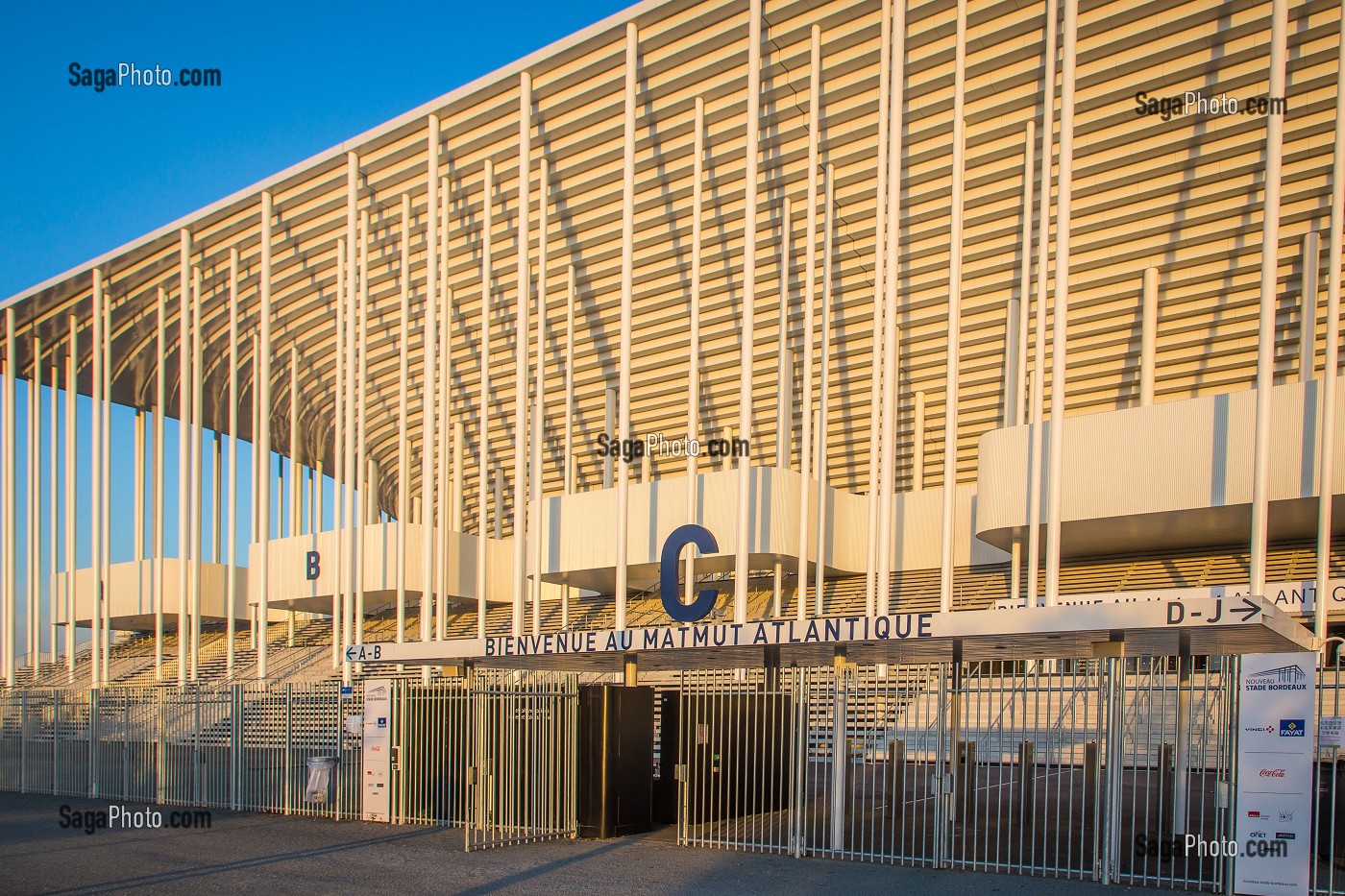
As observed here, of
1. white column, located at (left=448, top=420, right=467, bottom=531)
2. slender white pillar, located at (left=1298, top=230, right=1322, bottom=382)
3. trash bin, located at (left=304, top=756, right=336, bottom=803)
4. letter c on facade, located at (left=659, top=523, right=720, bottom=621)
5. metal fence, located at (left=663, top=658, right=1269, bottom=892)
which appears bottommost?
trash bin, located at (left=304, top=756, right=336, bottom=803)

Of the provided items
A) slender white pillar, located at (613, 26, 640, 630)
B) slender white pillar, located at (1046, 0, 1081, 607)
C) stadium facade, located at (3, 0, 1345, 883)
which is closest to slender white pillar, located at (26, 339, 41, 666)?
stadium facade, located at (3, 0, 1345, 883)

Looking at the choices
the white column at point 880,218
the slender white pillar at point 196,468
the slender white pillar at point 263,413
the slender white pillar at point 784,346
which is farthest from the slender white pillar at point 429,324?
the slender white pillar at point 196,468

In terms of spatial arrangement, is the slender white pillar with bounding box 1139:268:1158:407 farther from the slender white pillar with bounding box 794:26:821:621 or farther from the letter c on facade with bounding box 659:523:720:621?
the letter c on facade with bounding box 659:523:720:621

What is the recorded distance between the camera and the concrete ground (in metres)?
11.0

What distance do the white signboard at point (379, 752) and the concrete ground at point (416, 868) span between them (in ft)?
3.09

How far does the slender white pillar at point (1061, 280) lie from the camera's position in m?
18.7

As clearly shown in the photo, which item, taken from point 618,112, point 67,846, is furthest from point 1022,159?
point 67,846

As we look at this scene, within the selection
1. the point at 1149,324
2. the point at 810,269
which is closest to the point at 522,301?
the point at 810,269

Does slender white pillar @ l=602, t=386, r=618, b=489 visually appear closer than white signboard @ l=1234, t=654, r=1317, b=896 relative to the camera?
No

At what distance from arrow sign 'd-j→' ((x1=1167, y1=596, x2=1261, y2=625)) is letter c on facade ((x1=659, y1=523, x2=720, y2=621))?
1144cm

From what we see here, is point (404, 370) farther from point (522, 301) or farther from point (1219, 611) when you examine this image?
point (1219, 611)

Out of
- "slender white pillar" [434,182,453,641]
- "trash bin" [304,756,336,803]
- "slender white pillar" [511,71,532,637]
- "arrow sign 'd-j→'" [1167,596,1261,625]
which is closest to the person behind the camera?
"arrow sign 'd-j→'" [1167,596,1261,625]

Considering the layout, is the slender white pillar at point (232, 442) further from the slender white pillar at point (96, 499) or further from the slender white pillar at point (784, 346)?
the slender white pillar at point (784, 346)

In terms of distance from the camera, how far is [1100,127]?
22141mm
